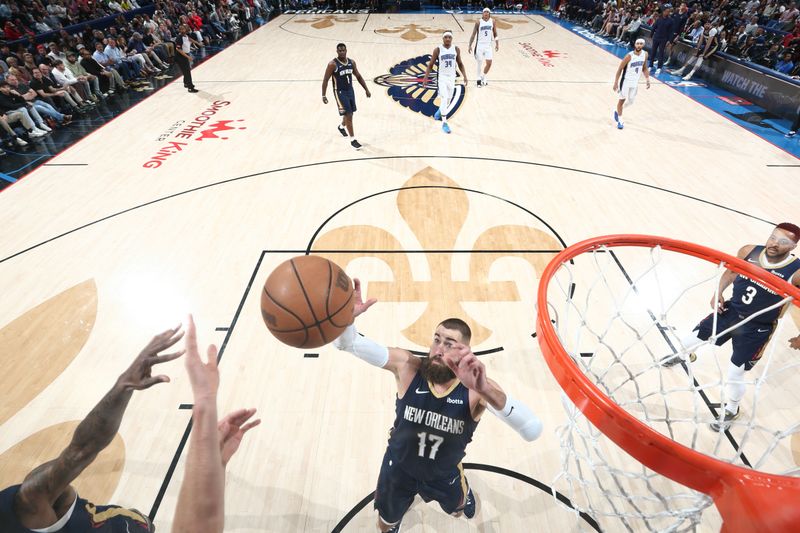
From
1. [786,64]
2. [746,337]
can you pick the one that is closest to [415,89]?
[786,64]

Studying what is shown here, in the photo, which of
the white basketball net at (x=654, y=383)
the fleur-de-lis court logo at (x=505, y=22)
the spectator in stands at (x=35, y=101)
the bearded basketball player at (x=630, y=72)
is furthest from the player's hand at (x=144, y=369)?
the fleur-de-lis court logo at (x=505, y=22)

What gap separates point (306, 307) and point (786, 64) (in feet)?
43.3

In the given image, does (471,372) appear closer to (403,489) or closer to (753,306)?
(403,489)

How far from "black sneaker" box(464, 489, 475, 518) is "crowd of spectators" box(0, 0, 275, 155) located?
9705 millimetres

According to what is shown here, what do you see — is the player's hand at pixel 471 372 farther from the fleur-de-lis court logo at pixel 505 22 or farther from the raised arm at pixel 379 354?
the fleur-de-lis court logo at pixel 505 22

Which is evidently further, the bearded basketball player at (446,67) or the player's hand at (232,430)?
the bearded basketball player at (446,67)

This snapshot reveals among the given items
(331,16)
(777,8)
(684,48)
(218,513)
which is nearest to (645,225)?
(218,513)

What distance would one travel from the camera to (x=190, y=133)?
855 centimetres

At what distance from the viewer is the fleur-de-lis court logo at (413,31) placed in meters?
16.0

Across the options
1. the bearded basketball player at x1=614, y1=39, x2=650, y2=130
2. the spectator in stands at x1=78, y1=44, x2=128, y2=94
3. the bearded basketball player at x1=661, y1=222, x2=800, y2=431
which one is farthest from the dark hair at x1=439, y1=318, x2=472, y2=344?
the spectator in stands at x1=78, y1=44, x2=128, y2=94

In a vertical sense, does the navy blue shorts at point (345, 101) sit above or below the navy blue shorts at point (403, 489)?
above

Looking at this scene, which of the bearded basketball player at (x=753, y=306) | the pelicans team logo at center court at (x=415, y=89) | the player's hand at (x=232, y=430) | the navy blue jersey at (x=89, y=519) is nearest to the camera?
the player's hand at (x=232, y=430)

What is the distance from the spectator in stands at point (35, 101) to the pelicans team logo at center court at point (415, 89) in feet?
22.9

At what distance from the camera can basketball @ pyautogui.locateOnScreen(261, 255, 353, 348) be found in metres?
2.49
